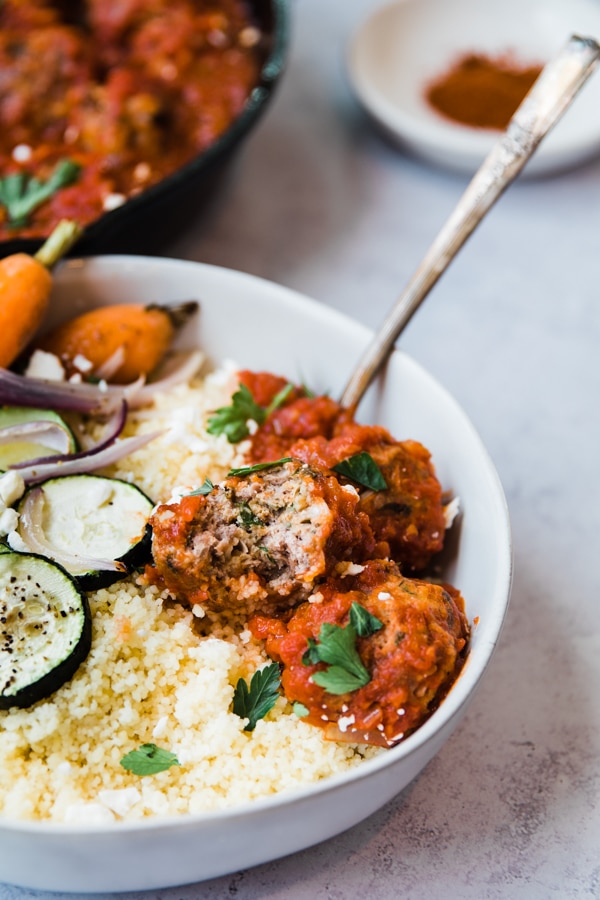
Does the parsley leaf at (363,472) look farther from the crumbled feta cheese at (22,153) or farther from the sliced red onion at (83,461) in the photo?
the crumbled feta cheese at (22,153)

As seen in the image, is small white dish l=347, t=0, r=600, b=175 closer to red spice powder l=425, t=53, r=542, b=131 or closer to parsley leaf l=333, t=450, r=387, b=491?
red spice powder l=425, t=53, r=542, b=131

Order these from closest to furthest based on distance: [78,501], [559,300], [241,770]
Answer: [241,770] < [78,501] < [559,300]

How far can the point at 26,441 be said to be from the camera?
268cm

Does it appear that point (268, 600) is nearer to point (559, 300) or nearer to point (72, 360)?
point (72, 360)

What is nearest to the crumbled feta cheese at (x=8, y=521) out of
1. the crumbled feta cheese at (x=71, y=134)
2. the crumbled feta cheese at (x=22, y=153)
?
the crumbled feta cheese at (x=22, y=153)

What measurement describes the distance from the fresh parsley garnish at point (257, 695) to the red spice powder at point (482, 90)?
293cm

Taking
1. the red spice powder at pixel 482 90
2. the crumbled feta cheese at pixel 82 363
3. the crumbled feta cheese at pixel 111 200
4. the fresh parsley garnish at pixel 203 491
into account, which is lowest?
the crumbled feta cheese at pixel 82 363

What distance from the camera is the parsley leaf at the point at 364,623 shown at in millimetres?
2111

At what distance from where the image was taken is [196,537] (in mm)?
2223

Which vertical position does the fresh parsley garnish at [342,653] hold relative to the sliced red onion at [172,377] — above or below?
above

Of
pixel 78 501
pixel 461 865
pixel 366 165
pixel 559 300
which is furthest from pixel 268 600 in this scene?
pixel 366 165

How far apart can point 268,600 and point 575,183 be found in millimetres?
2879

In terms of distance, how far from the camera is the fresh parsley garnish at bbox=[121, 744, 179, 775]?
6.82 feet

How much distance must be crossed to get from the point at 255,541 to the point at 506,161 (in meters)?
1.47
